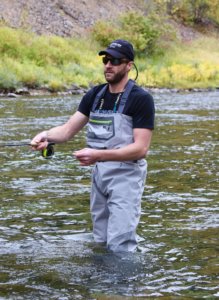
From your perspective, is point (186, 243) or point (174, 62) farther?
point (174, 62)

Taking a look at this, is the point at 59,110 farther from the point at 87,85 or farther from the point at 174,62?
the point at 174,62

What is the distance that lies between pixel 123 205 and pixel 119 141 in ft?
1.89

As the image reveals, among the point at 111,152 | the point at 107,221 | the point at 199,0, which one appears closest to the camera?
the point at 111,152

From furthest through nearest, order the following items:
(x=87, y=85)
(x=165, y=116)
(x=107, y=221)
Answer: (x=87, y=85), (x=165, y=116), (x=107, y=221)

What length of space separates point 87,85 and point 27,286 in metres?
29.7

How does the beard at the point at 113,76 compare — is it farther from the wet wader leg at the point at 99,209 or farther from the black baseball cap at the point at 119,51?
the wet wader leg at the point at 99,209

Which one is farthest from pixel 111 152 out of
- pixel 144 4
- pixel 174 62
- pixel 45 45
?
pixel 144 4

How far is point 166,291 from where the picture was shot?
549 cm

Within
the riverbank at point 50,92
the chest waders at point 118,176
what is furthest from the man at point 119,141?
the riverbank at point 50,92

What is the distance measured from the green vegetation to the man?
24.5 metres

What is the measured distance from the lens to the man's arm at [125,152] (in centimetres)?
593

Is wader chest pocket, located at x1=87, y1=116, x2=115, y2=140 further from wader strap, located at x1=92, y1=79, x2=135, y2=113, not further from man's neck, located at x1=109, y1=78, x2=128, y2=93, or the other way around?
man's neck, located at x1=109, y1=78, x2=128, y2=93

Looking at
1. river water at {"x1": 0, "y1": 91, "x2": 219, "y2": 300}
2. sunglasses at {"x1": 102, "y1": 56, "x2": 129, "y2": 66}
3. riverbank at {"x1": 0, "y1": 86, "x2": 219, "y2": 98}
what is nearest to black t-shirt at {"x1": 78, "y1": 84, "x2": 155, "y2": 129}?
sunglasses at {"x1": 102, "y1": 56, "x2": 129, "y2": 66}

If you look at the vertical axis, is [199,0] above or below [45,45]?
above
